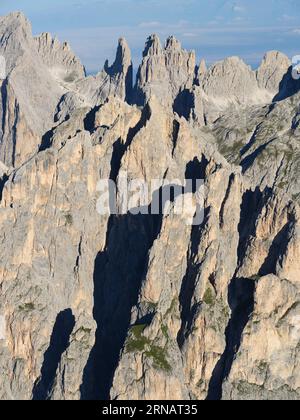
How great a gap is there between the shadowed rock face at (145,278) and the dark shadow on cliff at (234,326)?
307 mm

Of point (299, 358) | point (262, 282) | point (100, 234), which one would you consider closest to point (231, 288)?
point (262, 282)

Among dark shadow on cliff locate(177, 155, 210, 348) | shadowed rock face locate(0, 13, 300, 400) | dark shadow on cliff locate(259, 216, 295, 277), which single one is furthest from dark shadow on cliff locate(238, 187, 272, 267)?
dark shadow on cliff locate(177, 155, 210, 348)

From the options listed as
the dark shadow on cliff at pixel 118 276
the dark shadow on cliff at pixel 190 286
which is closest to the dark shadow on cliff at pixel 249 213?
the dark shadow on cliff at pixel 190 286

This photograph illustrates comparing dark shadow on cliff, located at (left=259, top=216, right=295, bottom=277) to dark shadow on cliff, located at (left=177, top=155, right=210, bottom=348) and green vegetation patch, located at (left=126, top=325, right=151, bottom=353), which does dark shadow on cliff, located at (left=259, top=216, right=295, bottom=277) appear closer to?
dark shadow on cliff, located at (left=177, top=155, right=210, bottom=348)

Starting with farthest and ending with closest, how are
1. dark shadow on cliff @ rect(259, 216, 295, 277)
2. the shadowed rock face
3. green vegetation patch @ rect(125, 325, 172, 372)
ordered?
dark shadow on cliff @ rect(259, 216, 295, 277) < the shadowed rock face < green vegetation patch @ rect(125, 325, 172, 372)

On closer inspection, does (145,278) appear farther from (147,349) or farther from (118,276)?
(118,276)

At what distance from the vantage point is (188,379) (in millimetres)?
130875

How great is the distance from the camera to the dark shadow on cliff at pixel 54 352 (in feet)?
448

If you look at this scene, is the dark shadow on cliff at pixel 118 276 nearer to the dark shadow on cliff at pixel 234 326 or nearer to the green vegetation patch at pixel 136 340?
the green vegetation patch at pixel 136 340

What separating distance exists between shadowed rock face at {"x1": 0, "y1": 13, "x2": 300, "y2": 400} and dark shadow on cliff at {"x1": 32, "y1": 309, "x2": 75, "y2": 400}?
311 millimetres

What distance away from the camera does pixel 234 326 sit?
438 feet

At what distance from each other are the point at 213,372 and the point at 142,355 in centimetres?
1667

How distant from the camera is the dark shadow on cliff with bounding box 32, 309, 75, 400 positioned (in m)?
136

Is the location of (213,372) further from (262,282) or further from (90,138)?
(90,138)
